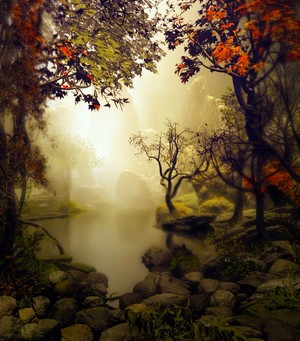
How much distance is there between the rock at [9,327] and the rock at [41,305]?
50cm

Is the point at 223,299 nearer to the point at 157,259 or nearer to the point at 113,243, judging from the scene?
the point at 157,259

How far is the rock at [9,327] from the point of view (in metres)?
4.40

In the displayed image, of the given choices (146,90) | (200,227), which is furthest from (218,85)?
(200,227)

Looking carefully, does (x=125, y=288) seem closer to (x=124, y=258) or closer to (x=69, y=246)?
(x=124, y=258)

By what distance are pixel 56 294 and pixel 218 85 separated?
95.8 ft

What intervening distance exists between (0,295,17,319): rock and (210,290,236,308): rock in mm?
3839

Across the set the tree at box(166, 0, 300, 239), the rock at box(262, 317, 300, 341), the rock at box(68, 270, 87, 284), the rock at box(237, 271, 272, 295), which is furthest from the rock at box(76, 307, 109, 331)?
the tree at box(166, 0, 300, 239)

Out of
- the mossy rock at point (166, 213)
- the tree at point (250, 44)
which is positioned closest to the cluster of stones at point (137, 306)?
the tree at point (250, 44)

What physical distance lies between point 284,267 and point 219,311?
2407 millimetres

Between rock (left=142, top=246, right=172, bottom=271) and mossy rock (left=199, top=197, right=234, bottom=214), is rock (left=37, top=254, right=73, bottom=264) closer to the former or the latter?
rock (left=142, top=246, right=172, bottom=271)

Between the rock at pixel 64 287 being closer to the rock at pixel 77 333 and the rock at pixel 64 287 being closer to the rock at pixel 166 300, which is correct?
the rock at pixel 77 333

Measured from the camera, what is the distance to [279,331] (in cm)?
404

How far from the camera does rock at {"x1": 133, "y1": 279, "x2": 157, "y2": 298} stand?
6.42 metres

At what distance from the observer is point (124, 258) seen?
9.72 m
